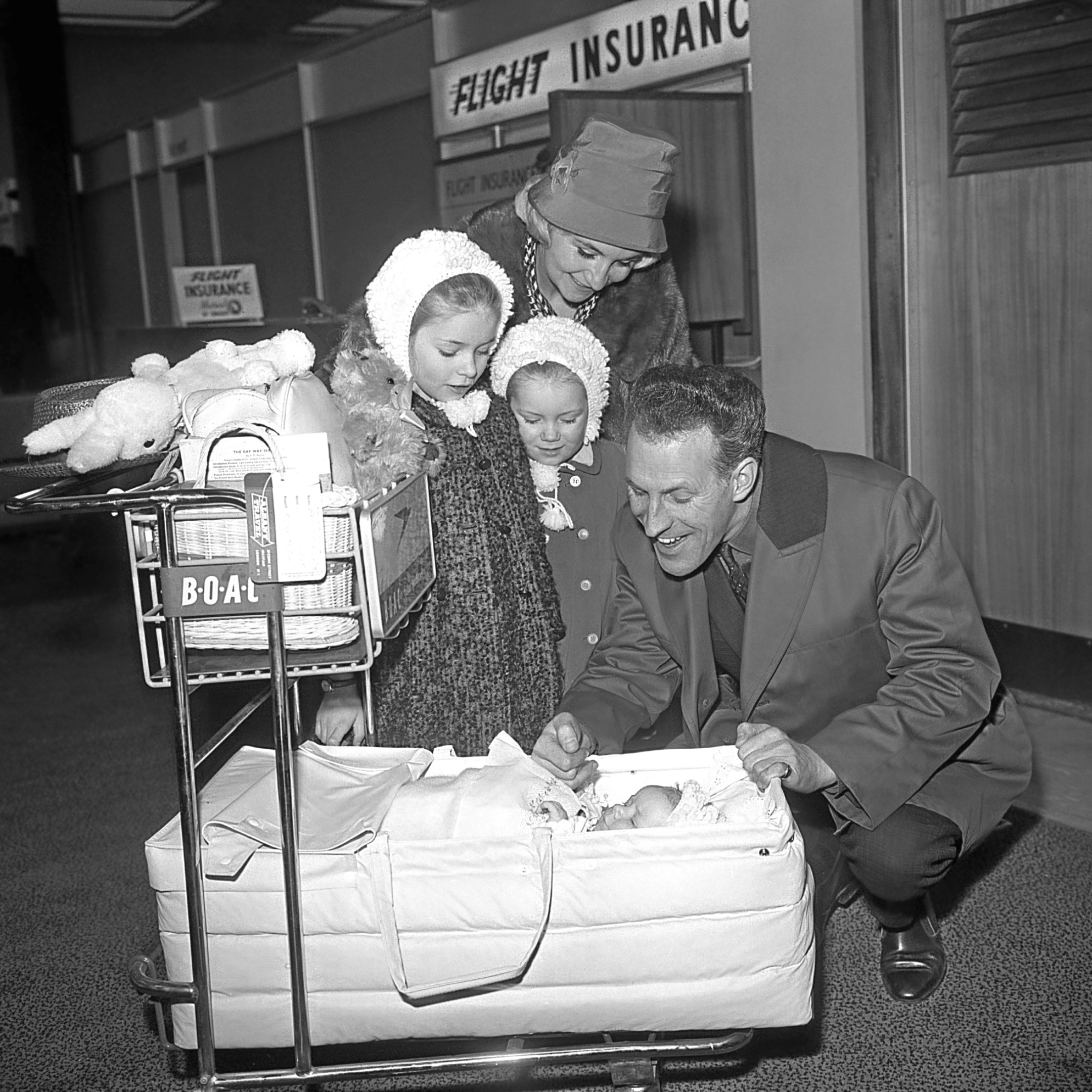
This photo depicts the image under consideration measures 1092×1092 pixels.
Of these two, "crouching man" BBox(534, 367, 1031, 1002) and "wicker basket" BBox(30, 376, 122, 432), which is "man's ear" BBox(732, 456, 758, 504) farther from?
"wicker basket" BBox(30, 376, 122, 432)

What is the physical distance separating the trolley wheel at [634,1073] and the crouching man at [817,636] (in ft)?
1.22

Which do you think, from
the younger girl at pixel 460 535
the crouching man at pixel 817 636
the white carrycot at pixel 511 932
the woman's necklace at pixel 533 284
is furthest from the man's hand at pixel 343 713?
the woman's necklace at pixel 533 284

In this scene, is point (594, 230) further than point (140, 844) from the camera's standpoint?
No

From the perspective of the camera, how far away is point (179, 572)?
1.50m

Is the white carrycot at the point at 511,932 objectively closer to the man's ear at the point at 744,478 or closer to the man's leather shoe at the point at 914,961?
the man's ear at the point at 744,478

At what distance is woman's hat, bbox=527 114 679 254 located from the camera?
2.37m

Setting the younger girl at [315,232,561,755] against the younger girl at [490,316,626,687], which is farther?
the younger girl at [490,316,626,687]

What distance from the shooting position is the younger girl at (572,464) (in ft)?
7.22

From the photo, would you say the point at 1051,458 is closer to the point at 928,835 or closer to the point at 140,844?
the point at 928,835

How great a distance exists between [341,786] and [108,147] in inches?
411

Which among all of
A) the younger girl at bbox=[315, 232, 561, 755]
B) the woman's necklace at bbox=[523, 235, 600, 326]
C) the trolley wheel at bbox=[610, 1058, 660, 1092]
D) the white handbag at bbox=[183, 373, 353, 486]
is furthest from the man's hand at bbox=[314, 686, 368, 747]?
the woman's necklace at bbox=[523, 235, 600, 326]

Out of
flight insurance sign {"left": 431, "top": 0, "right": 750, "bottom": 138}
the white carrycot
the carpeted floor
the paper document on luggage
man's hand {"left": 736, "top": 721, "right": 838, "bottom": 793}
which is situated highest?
flight insurance sign {"left": 431, "top": 0, "right": 750, "bottom": 138}

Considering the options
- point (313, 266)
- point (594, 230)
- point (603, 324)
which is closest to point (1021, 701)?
point (603, 324)

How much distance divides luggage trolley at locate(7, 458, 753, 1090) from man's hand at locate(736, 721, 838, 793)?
0.33m
